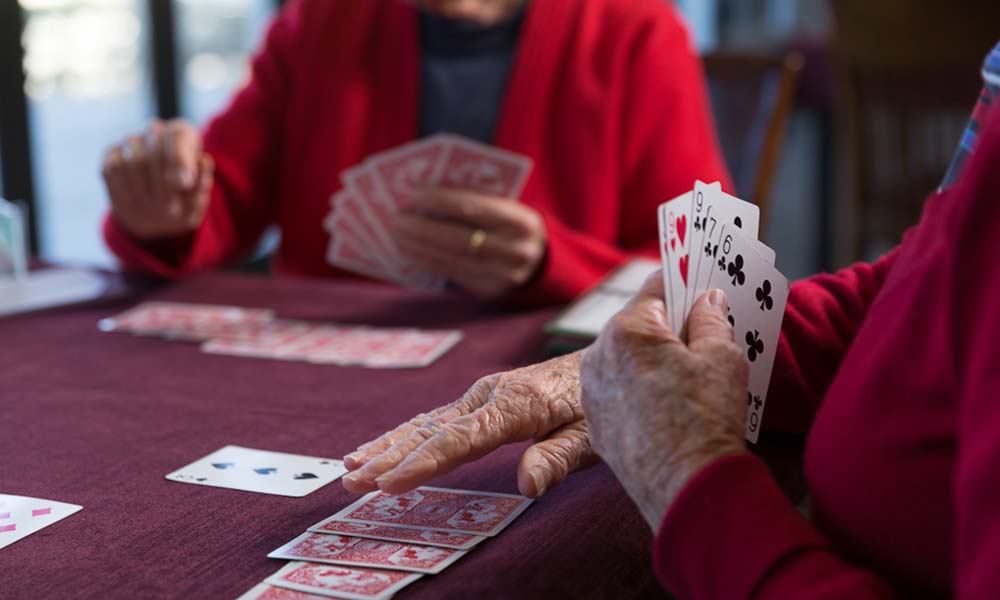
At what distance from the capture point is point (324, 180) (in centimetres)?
226

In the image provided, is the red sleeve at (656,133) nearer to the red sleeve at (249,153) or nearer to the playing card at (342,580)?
the red sleeve at (249,153)

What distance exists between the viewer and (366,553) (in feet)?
2.76

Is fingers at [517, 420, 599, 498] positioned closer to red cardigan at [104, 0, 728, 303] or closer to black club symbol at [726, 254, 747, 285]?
black club symbol at [726, 254, 747, 285]

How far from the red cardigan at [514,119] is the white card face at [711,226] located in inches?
45.4

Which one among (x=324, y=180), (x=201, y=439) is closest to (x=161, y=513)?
(x=201, y=439)

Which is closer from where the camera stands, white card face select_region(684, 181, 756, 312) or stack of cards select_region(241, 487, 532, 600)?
stack of cards select_region(241, 487, 532, 600)

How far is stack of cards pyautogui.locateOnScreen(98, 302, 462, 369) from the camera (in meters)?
1.51

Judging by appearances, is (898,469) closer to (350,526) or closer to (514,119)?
(350,526)

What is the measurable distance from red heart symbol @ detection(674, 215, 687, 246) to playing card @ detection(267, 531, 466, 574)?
32cm

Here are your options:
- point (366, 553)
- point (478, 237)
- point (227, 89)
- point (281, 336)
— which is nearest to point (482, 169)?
point (478, 237)

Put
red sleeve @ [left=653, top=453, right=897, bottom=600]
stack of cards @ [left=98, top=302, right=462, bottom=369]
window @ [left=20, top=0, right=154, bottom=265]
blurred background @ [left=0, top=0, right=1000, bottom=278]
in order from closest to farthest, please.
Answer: red sleeve @ [left=653, top=453, right=897, bottom=600] → stack of cards @ [left=98, top=302, right=462, bottom=369] → blurred background @ [left=0, top=0, right=1000, bottom=278] → window @ [left=20, top=0, right=154, bottom=265]

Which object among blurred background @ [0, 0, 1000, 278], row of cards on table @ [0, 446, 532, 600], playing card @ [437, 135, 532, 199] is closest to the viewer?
row of cards on table @ [0, 446, 532, 600]

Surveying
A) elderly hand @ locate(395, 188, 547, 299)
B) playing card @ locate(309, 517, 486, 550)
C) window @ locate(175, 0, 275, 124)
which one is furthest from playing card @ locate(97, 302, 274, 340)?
window @ locate(175, 0, 275, 124)

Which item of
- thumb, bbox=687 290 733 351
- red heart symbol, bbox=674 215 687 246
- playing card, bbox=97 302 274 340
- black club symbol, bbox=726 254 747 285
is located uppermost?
red heart symbol, bbox=674 215 687 246
